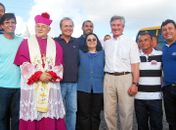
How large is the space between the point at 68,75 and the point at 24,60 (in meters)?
0.83

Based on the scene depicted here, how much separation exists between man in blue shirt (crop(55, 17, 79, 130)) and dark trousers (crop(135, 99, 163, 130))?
3.49ft

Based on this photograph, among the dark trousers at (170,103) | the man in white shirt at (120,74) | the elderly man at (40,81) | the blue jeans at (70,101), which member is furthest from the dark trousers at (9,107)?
the dark trousers at (170,103)

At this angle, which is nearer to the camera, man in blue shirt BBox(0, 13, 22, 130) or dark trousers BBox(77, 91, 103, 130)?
man in blue shirt BBox(0, 13, 22, 130)

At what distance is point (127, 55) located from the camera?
5953 mm

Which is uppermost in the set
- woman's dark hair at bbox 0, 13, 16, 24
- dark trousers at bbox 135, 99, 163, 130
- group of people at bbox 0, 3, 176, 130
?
woman's dark hair at bbox 0, 13, 16, 24

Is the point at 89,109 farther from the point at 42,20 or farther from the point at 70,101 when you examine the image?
the point at 42,20

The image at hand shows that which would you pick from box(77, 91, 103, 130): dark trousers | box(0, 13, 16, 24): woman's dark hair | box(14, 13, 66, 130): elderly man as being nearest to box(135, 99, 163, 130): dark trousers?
box(77, 91, 103, 130): dark trousers

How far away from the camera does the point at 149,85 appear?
227 inches

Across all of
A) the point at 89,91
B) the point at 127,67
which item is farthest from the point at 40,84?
the point at 127,67

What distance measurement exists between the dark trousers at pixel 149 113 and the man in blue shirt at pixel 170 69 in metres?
0.15

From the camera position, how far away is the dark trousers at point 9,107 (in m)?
5.46

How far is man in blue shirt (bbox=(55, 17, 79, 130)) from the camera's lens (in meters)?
5.90

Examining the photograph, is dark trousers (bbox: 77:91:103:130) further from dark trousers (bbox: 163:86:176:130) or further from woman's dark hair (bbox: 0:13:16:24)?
woman's dark hair (bbox: 0:13:16:24)

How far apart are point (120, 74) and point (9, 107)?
73.9 inches
